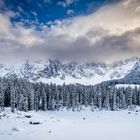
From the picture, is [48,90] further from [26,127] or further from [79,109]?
[26,127]

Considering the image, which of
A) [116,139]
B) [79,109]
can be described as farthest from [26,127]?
[79,109]

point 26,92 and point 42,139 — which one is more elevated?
point 26,92

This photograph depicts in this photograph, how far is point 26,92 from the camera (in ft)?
→ 418

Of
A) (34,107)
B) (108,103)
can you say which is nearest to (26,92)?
(34,107)

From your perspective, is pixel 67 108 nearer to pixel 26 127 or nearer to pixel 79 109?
pixel 79 109

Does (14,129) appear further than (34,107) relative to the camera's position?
No

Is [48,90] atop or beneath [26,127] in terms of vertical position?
atop

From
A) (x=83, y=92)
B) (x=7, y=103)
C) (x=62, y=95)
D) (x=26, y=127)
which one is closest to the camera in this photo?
(x=26, y=127)

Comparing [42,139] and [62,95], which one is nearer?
[42,139]

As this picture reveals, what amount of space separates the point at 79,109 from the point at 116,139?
92770mm

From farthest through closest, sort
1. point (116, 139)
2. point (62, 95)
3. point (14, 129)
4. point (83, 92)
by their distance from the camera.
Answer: point (83, 92) < point (62, 95) < point (14, 129) < point (116, 139)

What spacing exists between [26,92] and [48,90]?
89.5 feet

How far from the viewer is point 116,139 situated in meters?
47.2

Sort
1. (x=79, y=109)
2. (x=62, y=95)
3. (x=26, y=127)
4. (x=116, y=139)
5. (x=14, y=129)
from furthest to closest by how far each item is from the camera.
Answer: (x=62, y=95) → (x=79, y=109) → (x=26, y=127) → (x=14, y=129) → (x=116, y=139)
